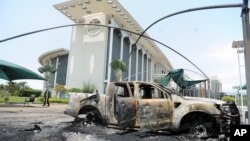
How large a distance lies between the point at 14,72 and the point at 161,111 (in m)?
18.8

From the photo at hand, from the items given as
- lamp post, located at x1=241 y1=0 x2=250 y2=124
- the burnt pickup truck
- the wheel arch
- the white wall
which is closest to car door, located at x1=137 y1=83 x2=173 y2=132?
the burnt pickup truck

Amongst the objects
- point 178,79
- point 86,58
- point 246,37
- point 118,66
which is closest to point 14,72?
point 178,79

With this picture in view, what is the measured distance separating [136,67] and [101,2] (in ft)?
79.1

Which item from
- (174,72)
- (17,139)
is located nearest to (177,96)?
(17,139)

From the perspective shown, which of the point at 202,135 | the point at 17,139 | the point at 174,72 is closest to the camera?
the point at 17,139

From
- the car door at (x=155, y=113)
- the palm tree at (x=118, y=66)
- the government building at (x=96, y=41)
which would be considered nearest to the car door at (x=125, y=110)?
the car door at (x=155, y=113)

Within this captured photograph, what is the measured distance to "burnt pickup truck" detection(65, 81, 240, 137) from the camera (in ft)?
25.5

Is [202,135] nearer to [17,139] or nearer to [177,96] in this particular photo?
[177,96]

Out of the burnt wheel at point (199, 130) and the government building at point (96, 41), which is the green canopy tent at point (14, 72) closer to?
the burnt wheel at point (199, 130)

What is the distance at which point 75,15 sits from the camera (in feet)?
191

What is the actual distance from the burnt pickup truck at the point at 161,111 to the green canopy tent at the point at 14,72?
14.1 m

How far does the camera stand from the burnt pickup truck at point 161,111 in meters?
7.78

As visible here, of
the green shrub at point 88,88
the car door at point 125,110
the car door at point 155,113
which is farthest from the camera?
the green shrub at point 88,88

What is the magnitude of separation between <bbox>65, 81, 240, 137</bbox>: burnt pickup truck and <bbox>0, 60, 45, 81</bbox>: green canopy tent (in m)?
14.1
